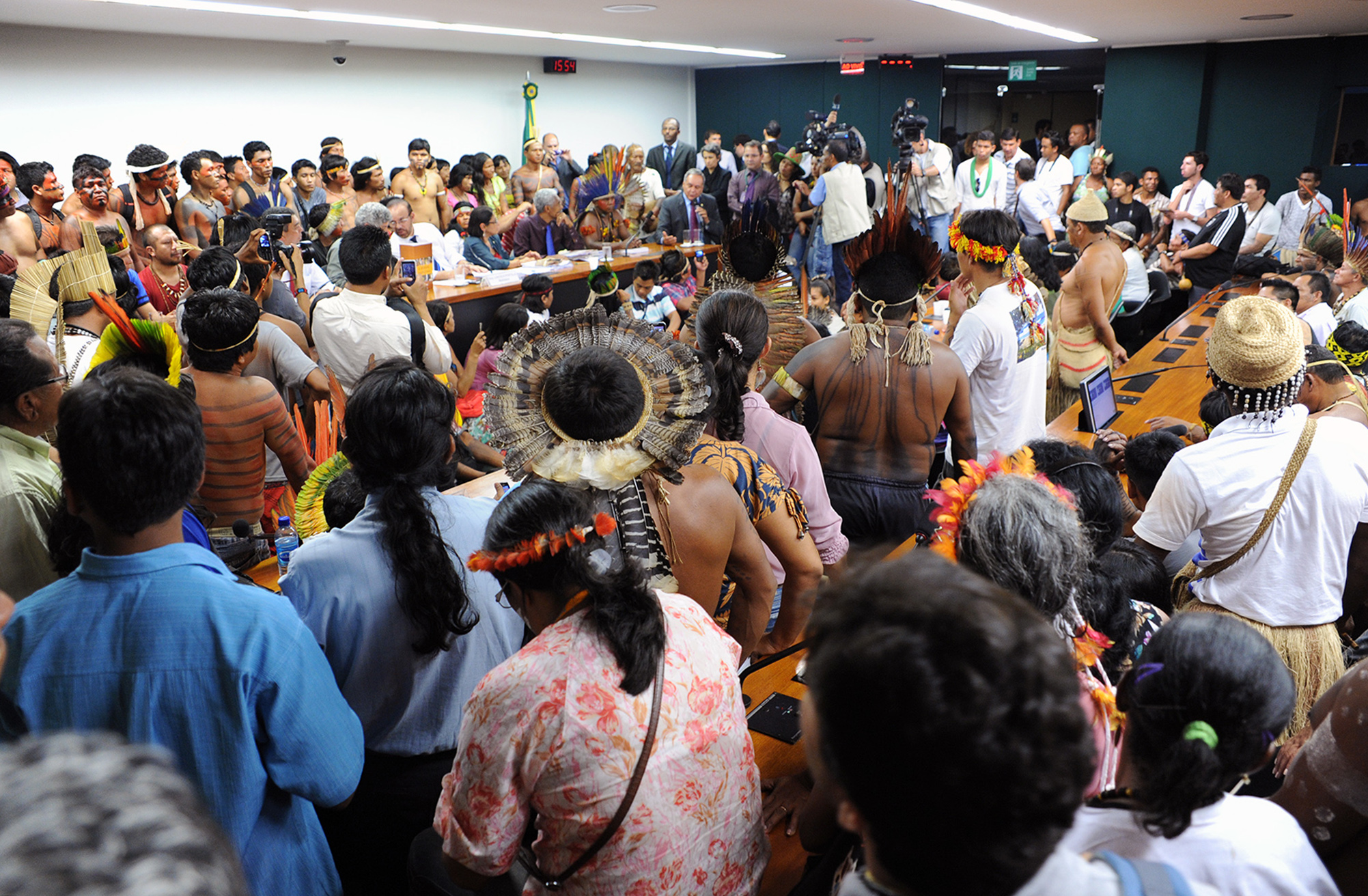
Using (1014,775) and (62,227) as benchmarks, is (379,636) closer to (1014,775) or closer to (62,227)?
(1014,775)

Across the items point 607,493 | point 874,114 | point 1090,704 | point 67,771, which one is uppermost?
point 874,114

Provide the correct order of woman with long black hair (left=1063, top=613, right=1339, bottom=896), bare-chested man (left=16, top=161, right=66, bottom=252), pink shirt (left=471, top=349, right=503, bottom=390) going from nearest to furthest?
woman with long black hair (left=1063, top=613, right=1339, bottom=896) < pink shirt (left=471, top=349, right=503, bottom=390) < bare-chested man (left=16, top=161, right=66, bottom=252)

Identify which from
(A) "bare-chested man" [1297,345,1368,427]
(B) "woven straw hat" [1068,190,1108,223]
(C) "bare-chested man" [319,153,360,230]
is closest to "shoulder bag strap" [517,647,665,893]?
(A) "bare-chested man" [1297,345,1368,427]

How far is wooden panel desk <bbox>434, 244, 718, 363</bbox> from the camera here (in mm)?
6559

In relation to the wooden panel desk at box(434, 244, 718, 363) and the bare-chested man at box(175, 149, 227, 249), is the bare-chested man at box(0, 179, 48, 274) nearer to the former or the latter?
the bare-chested man at box(175, 149, 227, 249)

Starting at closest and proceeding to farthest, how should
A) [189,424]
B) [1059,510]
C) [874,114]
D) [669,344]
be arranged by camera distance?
[189,424], [1059,510], [669,344], [874,114]

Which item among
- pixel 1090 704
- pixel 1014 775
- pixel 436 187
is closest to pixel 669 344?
pixel 1090 704

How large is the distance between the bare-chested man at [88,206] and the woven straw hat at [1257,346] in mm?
5446

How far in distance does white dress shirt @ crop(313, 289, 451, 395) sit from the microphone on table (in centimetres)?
97

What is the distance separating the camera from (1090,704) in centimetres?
143

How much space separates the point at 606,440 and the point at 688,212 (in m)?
8.01

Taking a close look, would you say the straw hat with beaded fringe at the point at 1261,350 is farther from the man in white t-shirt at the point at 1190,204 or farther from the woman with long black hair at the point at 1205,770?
the man in white t-shirt at the point at 1190,204

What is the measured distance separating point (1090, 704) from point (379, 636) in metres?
1.25

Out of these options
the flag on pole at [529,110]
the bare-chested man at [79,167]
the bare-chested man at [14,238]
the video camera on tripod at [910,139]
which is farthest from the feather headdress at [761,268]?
the flag on pole at [529,110]
